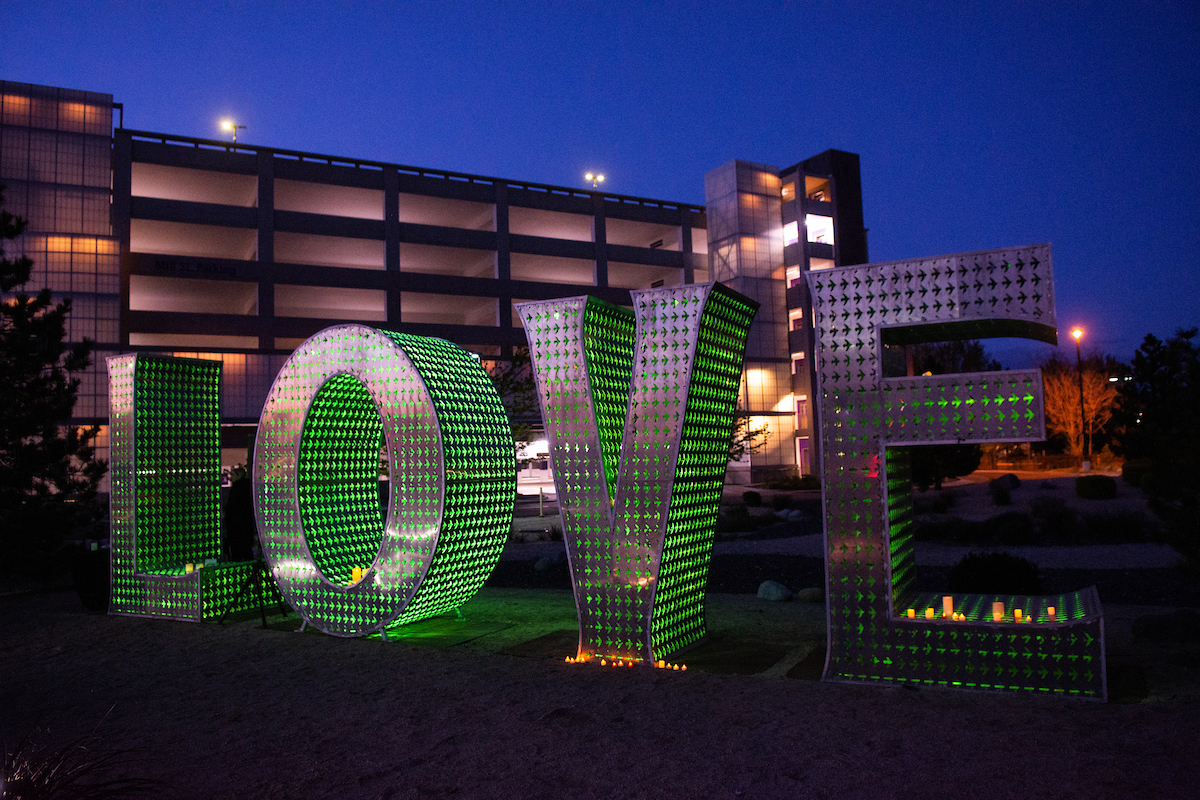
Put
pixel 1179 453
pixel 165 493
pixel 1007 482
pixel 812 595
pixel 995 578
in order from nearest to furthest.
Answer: pixel 1179 453 → pixel 995 578 → pixel 812 595 → pixel 165 493 → pixel 1007 482

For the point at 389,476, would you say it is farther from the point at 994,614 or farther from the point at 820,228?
the point at 820,228

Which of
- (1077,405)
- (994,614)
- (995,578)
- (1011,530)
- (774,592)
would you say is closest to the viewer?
(994,614)

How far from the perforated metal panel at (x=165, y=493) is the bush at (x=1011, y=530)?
14827 millimetres

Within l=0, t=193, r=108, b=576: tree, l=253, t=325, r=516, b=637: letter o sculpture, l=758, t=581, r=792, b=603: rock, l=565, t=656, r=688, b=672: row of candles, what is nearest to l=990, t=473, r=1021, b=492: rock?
l=758, t=581, r=792, b=603: rock

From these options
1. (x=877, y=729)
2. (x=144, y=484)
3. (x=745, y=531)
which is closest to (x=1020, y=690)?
(x=877, y=729)

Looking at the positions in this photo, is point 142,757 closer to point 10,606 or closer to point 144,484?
point 144,484

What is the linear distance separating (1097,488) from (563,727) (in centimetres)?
2259

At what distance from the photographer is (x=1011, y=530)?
16.5 m

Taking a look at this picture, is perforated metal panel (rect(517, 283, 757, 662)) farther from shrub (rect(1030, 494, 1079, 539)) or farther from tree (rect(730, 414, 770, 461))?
→ shrub (rect(1030, 494, 1079, 539))

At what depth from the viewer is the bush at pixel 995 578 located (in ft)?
27.4

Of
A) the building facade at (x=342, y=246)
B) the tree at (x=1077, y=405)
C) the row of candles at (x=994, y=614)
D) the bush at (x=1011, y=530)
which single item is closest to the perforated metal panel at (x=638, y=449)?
the row of candles at (x=994, y=614)

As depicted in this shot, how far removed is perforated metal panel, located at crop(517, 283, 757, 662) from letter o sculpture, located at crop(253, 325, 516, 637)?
1.49m

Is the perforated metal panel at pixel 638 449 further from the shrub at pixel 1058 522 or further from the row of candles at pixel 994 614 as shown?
the shrub at pixel 1058 522

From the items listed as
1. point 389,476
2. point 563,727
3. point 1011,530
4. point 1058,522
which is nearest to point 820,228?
point 1058,522
